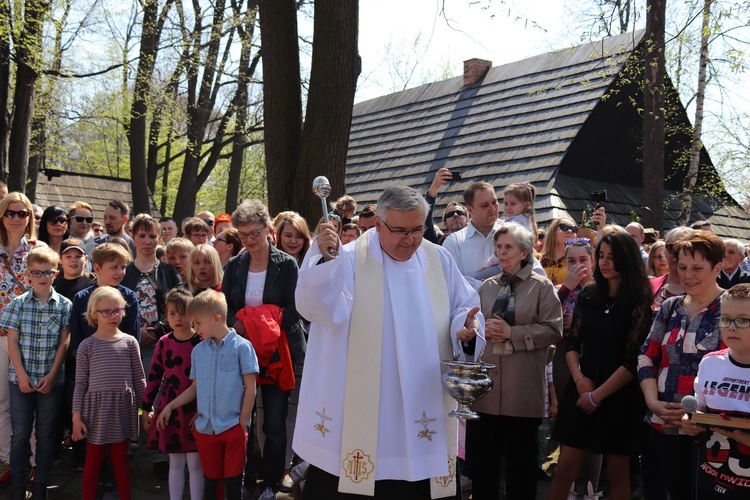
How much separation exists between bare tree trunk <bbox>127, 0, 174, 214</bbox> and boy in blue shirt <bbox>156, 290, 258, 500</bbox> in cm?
1468

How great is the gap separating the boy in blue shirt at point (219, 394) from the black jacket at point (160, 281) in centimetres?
153

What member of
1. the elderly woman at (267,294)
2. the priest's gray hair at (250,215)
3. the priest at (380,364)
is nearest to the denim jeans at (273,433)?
the elderly woman at (267,294)

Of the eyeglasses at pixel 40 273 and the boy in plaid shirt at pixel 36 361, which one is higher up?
the eyeglasses at pixel 40 273

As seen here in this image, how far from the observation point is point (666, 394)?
4668mm

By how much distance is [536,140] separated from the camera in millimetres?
16172

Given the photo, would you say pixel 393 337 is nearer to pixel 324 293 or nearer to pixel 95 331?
pixel 324 293

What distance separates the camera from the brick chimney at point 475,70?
2027 cm

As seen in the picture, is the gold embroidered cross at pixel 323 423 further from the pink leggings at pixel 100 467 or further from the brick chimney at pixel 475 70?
the brick chimney at pixel 475 70

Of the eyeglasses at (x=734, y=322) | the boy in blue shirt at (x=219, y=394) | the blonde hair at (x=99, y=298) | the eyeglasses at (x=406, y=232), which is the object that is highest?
the eyeglasses at (x=406, y=232)

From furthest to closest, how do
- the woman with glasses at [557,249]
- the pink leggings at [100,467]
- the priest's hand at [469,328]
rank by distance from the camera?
the woman with glasses at [557,249], the pink leggings at [100,467], the priest's hand at [469,328]

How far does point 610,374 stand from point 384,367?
1958 mm

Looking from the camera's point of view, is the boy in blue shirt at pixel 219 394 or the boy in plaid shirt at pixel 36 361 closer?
the boy in blue shirt at pixel 219 394

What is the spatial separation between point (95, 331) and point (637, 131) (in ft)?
44.1

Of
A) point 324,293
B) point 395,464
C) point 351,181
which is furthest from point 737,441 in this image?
point 351,181
